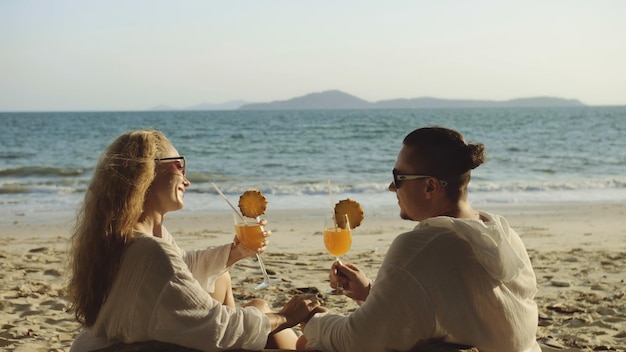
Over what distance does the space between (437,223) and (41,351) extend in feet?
10.3

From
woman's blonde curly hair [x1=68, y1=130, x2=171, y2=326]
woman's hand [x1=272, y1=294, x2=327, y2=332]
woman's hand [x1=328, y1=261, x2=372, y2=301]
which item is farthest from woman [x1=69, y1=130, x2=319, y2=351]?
woman's hand [x1=328, y1=261, x2=372, y2=301]

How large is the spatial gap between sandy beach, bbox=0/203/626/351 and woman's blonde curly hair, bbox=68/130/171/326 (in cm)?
98

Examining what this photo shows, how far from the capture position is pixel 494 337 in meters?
2.73

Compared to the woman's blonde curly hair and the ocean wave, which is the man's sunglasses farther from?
the ocean wave

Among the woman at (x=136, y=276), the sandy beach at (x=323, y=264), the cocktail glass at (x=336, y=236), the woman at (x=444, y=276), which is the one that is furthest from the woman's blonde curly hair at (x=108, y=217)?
the cocktail glass at (x=336, y=236)

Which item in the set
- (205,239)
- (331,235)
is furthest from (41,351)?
(205,239)

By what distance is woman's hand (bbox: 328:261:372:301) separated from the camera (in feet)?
10.5

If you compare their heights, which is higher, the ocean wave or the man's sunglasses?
the man's sunglasses

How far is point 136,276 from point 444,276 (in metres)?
1.10

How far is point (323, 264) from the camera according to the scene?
747cm

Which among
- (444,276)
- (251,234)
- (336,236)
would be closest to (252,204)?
(251,234)

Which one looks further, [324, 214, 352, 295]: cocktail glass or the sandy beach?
the sandy beach

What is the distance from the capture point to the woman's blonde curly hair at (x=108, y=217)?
9.24 feet

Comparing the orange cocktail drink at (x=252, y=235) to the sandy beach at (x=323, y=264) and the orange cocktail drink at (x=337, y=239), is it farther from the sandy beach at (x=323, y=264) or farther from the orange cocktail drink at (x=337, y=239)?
the sandy beach at (x=323, y=264)
